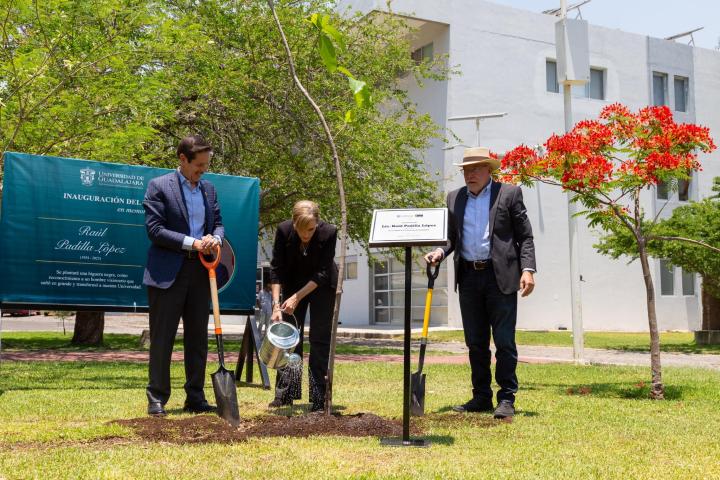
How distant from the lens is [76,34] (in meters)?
10.8

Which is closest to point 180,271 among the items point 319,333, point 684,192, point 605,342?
point 319,333

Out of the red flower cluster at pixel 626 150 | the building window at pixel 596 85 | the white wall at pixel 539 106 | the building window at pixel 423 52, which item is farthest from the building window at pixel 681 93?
the red flower cluster at pixel 626 150

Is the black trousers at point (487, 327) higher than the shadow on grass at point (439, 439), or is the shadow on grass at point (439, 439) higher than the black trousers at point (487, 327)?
the black trousers at point (487, 327)

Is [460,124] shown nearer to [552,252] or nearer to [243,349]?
[552,252]

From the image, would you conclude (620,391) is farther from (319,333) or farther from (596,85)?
(596,85)

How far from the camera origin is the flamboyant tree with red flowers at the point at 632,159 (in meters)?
7.78

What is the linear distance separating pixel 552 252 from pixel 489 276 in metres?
22.8

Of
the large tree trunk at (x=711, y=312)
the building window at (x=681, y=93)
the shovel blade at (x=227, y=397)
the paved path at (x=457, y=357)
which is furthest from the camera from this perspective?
the building window at (x=681, y=93)

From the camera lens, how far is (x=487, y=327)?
6609 millimetres

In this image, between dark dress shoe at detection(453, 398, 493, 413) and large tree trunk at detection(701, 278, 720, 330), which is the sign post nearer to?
dark dress shoe at detection(453, 398, 493, 413)

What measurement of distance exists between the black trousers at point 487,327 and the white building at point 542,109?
755 inches

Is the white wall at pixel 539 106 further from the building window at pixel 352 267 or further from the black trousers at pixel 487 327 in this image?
the black trousers at pixel 487 327

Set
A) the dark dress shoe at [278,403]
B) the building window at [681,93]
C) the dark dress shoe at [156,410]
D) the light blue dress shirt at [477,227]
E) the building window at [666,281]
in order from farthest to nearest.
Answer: the building window at [681,93], the building window at [666,281], the dark dress shoe at [278,403], the light blue dress shirt at [477,227], the dark dress shoe at [156,410]

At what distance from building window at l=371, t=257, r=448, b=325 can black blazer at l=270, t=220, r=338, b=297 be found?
21.6m
